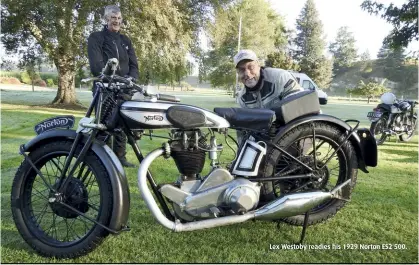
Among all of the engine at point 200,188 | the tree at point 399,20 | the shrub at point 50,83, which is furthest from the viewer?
the shrub at point 50,83

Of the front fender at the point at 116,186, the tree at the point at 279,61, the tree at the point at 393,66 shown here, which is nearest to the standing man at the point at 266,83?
the front fender at the point at 116,186

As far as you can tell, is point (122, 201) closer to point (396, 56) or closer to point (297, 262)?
point (297, 262)

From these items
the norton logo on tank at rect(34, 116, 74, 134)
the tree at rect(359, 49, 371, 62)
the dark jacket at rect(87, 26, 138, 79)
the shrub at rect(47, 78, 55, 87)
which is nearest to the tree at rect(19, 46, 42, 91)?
the dark jacket at rect(87, 26, 138, 79)

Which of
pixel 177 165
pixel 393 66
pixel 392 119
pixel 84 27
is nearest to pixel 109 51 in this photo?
pixel 177 165

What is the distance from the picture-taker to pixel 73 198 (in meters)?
2.37

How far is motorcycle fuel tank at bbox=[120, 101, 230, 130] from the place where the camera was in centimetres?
215

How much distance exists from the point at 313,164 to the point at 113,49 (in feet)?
8.75

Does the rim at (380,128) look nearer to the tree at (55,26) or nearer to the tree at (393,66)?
the tree at (55,26)

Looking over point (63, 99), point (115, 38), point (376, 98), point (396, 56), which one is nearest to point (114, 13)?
point (115, 38)

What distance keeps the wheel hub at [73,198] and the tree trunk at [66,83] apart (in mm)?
14798

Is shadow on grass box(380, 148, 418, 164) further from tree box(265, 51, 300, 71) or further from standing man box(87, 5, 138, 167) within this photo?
tree box(265, 51, 300, 71)

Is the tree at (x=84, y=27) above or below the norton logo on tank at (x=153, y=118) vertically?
above

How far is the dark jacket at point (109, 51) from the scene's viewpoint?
150 inches

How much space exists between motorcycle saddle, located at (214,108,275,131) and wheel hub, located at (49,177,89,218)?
1045 mm
